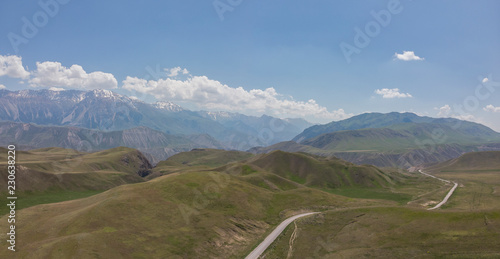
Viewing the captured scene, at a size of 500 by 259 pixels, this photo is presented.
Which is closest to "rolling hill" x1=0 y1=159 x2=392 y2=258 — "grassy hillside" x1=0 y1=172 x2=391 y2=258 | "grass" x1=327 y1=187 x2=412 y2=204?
"grassy hillside" x1=0 y1=172 x2=391 y2=258

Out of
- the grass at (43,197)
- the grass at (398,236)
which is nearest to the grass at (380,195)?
the grass at (398,236)

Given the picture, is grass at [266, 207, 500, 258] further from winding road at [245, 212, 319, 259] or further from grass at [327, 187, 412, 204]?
grass at [327, 187, 412, 204]

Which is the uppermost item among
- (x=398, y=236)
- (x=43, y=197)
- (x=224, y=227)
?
(x=43, y=197)

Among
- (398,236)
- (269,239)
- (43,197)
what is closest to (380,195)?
(398,236)

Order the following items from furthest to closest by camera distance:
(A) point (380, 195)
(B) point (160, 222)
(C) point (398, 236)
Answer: (A) point (380, 195), (B) point (160, 222), (C) point (398, 236)

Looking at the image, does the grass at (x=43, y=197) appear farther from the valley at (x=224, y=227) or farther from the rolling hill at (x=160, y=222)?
the rolling hill at (x=160, y=222)

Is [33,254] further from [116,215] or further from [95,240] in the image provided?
[116,215]

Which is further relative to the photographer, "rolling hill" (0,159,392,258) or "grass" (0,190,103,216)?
"grass" (0,190,103,216)

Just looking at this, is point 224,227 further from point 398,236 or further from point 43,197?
point 43,197

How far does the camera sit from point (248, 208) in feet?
332

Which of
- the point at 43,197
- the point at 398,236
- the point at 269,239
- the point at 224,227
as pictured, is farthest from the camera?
the point at 43,197

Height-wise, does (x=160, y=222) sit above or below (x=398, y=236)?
above

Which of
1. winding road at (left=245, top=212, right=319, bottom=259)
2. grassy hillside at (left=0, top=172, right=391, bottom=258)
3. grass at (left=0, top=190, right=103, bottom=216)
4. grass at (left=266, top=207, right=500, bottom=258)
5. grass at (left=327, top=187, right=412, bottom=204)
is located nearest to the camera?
grass at (left=266, top=207, right=500, bottom=258)

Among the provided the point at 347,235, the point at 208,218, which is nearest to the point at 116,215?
the point at 208,218
